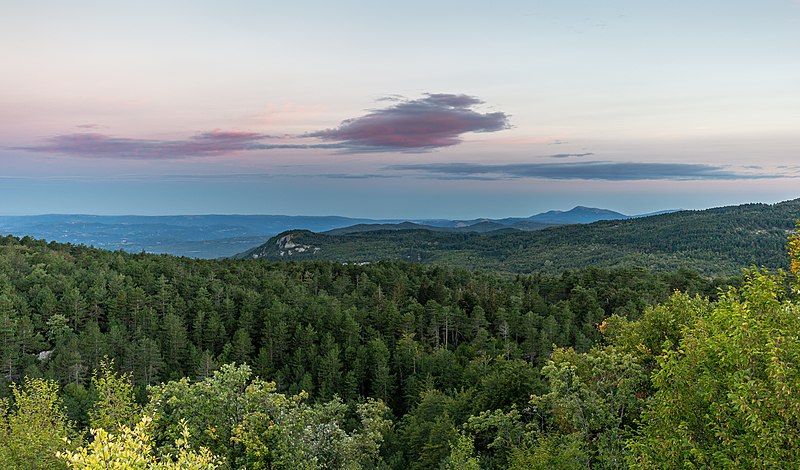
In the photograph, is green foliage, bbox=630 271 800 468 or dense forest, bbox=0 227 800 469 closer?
green foliage, bbox=630 271 800 468

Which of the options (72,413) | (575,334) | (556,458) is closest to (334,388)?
(72,413)

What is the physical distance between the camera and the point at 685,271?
449 ft

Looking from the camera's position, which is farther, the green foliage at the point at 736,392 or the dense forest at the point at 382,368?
the dense forest at the point at 382,368

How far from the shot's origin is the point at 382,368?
237 ft

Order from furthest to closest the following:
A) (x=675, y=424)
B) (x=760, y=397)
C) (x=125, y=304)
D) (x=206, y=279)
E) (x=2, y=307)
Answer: (x=206, y=279) < (x=125, y=304) < (x=2, y=307) < (x=675, y=424) < (x=760, y=397)

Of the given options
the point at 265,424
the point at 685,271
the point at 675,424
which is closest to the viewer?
the point at 675,424

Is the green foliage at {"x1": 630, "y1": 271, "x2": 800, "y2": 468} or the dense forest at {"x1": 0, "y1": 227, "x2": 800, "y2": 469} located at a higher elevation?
the green foliage at {"x1": 630, "y1": 271, "x2": 800, "y2": 468}

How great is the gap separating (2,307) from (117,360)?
21.2 m

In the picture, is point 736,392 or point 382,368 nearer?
point 736,392

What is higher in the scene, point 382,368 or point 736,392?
point 736,392

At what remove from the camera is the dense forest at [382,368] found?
14914 mm

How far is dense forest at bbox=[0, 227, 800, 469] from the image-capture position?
1491cm

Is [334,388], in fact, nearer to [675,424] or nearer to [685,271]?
[675,424]

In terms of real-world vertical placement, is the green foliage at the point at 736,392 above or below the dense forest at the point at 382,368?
above
